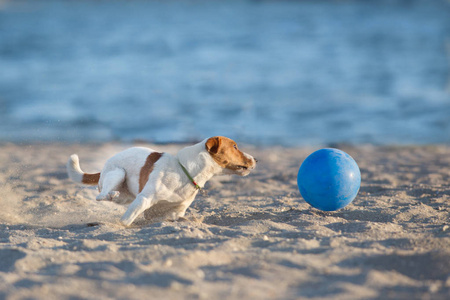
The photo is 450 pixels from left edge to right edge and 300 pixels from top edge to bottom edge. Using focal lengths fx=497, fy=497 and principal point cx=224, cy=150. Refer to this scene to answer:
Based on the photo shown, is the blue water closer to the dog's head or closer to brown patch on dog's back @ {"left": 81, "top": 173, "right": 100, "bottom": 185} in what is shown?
brown patch on dog's back @ {"left": 81, "top": 173, "right": 100, "bottom": 185}

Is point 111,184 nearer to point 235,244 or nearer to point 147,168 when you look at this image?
point 147,168

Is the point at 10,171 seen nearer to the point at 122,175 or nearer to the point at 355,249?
the point at 122,175

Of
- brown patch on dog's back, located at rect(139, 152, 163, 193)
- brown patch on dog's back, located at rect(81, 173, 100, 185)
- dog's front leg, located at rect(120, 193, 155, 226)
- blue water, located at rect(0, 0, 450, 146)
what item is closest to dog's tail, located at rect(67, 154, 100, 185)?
brown patch on dog's back, located at rect(81, 173, 100, 185)

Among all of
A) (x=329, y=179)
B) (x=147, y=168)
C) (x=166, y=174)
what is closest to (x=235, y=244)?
(x=166, y=174)

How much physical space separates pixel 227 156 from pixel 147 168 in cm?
85

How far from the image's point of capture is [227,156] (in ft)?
17.3

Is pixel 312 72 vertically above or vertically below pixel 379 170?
above

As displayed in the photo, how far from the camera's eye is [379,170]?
28.1 ft

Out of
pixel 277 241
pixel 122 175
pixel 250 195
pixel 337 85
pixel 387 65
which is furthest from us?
pixel 387 65

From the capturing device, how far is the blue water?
14008 millimetres

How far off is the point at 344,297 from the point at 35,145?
10274 millimetres

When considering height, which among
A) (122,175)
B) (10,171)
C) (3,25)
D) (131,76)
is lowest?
(10,171)

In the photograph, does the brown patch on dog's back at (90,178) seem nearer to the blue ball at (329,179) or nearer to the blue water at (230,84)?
the blue ball at (329,179)

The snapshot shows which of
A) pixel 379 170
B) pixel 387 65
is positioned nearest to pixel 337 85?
pixel 387 65
